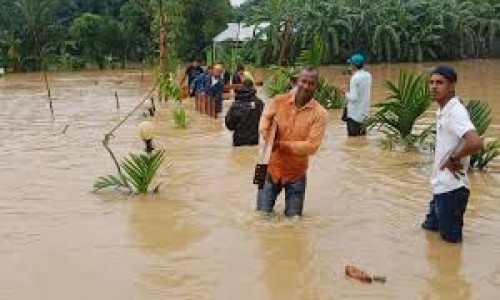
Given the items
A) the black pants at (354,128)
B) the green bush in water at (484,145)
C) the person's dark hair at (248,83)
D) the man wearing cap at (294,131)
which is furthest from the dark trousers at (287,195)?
the black pants at (354,128)

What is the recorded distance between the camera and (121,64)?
4103cm

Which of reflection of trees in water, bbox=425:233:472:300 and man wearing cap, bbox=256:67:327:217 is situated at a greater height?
man wearing cap, bbox=256:67:327:217

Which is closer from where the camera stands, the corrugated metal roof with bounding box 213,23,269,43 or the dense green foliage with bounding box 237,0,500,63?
the dense green foliage with bounding box 237,0,500,63

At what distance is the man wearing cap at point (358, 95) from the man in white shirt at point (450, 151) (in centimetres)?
561

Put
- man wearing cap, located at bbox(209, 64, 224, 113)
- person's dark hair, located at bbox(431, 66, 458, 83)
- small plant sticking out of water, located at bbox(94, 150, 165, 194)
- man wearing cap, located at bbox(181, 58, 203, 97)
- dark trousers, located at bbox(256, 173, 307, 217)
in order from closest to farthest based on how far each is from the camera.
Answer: person's dark hair, located at bbox(431, 66, 458, 83) < dark trousers, located at bbox(256, 173, 307, 217) < small plant sticking out of water, located at bbox(94, 150, 165, 194) < man wearing cap, located at bbox(209, 64, 224, 113) < man wearing cap, located at bbox(181, 58, 203, 97)

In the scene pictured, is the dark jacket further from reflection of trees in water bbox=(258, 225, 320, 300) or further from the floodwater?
reflection of trees in water bbox=(258, 225, 320, 300)

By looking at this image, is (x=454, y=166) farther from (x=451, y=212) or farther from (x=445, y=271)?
(x=445, y=271)

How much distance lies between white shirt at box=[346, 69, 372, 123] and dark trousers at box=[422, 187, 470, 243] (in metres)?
5.41

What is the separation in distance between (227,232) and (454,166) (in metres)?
2.10

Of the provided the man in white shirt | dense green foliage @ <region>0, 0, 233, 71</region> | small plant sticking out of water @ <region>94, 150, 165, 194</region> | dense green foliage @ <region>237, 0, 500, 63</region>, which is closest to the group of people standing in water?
the man in white shirt

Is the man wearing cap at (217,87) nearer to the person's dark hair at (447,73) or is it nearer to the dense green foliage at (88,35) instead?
the person's dark hair at (447,73)

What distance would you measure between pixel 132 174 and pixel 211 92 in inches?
322

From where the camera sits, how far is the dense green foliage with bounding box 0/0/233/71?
124ft

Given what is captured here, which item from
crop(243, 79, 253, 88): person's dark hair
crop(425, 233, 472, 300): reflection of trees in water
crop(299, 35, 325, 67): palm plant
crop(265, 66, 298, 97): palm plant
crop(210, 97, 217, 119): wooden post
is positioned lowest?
crop(425, 233, 472, 300): reflection of trees in water
